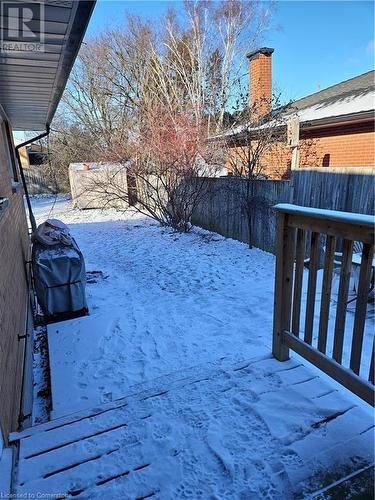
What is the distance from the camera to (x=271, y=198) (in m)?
6.26

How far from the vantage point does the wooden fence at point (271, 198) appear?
189 inches

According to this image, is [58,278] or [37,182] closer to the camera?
[58,278]

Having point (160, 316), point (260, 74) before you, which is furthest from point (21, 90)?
point (260, 74)

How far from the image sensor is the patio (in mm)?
1527

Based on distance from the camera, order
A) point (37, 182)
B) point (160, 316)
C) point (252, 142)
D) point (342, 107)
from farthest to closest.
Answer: point (37, 182) → point (342, 107) → point (252, 142) → point (160, 316)

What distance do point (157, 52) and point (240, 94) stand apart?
36.7ft

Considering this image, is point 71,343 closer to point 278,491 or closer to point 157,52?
point 278,491

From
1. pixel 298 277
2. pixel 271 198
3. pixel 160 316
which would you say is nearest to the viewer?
pixel 298 277

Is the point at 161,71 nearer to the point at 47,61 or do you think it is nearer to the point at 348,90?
the point at 348,90

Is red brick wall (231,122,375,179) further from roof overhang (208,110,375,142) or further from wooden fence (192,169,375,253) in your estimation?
wooden fence (192,169,375,253)

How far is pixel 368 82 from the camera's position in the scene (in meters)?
8.29

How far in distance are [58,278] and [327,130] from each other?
22.9 ft

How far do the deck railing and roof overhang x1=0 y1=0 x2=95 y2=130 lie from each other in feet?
5.15

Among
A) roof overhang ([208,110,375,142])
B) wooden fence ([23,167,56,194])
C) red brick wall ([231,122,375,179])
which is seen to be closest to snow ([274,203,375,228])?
roof overhang ([208,110,375,142])
